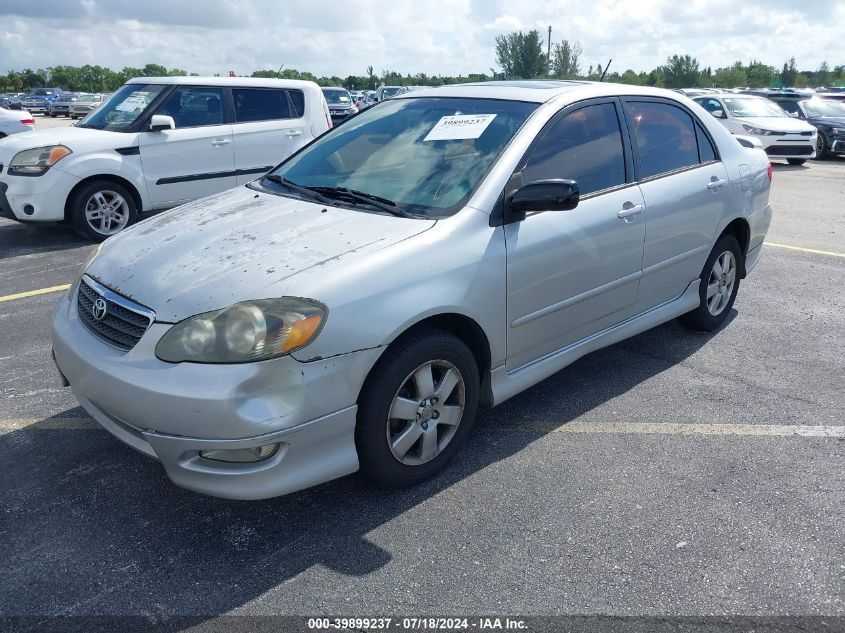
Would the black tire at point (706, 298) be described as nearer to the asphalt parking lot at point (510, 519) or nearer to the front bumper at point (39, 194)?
the asphalt parking lot at point (510, 519)

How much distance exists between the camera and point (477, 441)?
3.61 metres

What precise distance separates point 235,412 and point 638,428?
2132 millimetres

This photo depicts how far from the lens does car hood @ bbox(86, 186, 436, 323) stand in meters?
2.77

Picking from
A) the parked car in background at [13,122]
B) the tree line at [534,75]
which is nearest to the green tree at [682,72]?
the tree line at [534,75]

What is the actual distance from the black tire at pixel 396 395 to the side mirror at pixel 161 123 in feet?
18.7

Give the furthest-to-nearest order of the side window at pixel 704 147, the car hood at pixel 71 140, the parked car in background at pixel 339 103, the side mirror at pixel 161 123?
the parked car in background at pixel 339 103 < the side mirror at pixel 161 123 < the car hood at pixel 71 140 < the side window at pixel 704 147

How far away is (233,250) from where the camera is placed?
306cm

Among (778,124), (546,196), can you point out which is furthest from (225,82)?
(778,124)

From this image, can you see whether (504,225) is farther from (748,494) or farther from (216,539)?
(216,539)

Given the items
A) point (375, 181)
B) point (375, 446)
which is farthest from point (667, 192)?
point (375, 446)

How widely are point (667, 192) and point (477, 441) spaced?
6.15ft

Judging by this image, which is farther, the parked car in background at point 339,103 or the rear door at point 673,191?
the parked car in background at point 339,103

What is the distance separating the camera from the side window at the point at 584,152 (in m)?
3.62

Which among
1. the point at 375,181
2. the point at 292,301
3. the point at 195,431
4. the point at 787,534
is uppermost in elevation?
the point at 375,181
